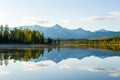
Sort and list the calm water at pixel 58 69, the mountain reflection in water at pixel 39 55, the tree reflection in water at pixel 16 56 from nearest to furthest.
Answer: the calm water at pixel 58 69
the tree reflection in water at pixel 16 56
the mountain reflection in water at pixel 39 55

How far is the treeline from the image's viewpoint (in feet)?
410

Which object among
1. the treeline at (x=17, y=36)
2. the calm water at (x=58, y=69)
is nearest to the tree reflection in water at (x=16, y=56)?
the calm water at (x=58, y=69)

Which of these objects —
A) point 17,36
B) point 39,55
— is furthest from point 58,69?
point 17,36

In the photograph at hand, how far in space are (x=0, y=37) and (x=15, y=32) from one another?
53.6ft

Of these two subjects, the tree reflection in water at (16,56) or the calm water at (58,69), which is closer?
the calm water at (58,69)

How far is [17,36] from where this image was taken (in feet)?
439

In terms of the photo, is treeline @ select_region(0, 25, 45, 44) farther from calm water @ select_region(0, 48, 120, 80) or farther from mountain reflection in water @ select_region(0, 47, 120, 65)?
calm water @ select_region(0, 48, 120, 80)

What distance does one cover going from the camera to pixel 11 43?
12519cm

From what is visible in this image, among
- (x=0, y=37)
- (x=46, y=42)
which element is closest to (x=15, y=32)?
(x=0, y=37)

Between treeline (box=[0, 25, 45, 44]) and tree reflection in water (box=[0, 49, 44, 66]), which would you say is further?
treeline (box=[0, 25, 45, 44])

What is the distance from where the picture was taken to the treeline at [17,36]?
410 feet

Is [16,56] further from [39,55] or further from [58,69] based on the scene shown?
[58,69]

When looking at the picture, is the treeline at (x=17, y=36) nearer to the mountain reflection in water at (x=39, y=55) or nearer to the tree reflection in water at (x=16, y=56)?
the mountain reflection in water at (x=39, y=55)

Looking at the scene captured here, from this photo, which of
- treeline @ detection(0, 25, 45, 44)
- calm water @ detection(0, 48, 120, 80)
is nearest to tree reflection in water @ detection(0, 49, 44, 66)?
calm water @ detection(0, 48, 120, 80)
